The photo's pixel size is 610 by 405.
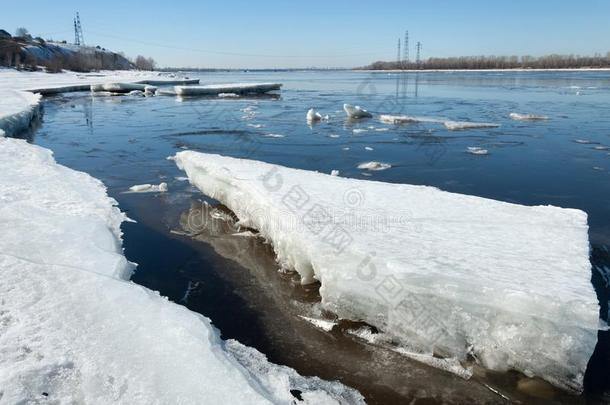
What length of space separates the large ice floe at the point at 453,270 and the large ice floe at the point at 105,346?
2.44 ft

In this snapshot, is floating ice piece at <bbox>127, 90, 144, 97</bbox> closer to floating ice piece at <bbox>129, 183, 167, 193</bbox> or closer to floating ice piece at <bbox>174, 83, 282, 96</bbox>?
floating ice piece at <bbox>174, 83, 282, 96</bbox>

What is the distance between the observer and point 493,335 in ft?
9.07

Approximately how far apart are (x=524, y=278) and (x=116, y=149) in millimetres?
9447

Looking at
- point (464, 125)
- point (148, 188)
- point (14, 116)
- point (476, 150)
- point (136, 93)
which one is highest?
point (136, 93)

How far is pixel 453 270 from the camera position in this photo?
3.04 meters

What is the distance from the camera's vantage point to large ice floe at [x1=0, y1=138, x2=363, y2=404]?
7.12ft

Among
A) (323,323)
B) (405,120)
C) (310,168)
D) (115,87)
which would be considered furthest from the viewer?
(115,87)

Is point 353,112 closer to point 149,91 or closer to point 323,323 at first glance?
point 323,323

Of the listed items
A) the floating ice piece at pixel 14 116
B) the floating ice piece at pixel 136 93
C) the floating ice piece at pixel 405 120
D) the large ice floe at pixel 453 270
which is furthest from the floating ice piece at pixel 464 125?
the floating ice piece at pixel 136 93

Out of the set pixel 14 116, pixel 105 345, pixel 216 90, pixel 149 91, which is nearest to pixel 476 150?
pixel 105 345

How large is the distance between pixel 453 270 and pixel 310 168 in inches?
206

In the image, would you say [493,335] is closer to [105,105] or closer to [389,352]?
[389,352]

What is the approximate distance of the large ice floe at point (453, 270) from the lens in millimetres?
2635

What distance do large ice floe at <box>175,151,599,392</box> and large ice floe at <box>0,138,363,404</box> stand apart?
29.3 inches
